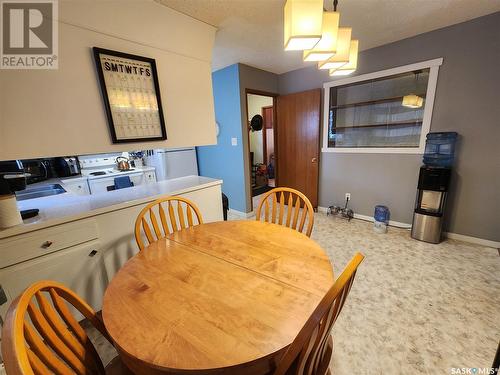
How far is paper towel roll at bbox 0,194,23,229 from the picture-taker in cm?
118

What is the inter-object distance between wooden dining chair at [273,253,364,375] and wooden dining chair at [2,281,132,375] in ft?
1.97

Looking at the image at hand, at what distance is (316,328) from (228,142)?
318 cm

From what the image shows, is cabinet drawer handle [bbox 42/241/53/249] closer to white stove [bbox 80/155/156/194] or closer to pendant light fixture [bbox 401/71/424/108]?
white stove [bbox 80/155/156/194]

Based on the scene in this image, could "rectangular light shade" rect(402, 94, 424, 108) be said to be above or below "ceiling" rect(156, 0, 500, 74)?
below

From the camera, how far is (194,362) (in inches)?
23.1

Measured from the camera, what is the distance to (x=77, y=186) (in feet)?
10.2

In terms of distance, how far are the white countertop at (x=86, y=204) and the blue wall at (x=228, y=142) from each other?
4.44 feet

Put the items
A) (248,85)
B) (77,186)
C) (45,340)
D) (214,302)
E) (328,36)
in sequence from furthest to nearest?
(248,85), (77,186), (328,36), (214,302), (45,340)

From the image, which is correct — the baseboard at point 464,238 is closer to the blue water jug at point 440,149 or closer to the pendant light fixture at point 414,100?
the blue water jug at point 440,149

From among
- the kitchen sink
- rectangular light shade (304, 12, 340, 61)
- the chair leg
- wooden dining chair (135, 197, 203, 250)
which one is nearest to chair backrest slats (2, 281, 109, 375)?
wooden dining chair (135, 197, 203, 250)

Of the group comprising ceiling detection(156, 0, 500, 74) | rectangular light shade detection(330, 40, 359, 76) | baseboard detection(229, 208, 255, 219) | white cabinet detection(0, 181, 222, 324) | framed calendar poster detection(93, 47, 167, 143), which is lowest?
baseboard detection(229, 208, 255, 219)

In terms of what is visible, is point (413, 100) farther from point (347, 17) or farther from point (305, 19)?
point (305, 19)

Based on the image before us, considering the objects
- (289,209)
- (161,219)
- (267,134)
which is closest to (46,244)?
(161,219)

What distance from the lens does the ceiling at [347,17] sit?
1774 millimetres
